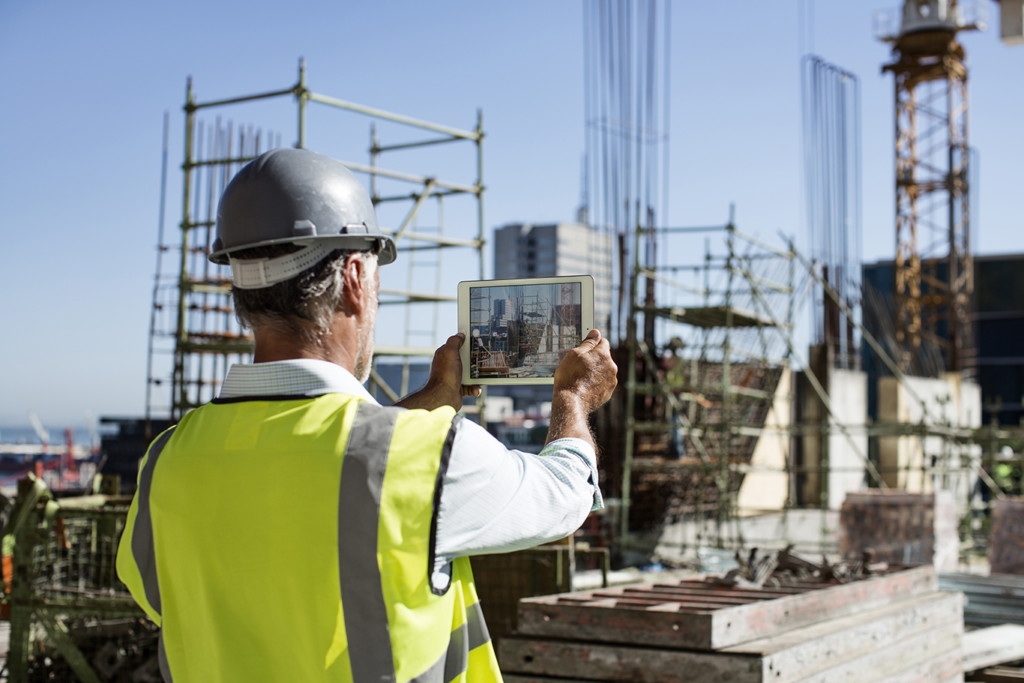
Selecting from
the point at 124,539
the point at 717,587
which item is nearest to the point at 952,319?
the point at 717,587

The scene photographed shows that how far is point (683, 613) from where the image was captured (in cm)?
392

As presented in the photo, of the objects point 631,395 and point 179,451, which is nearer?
point 179,451

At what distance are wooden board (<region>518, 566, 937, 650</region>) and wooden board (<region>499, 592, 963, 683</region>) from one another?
0.04 meters

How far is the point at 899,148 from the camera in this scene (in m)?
28.8

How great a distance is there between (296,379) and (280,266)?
0.57ft

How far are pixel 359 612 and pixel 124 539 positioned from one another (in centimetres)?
47

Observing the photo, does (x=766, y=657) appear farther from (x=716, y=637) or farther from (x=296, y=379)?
(x=296, y=379)

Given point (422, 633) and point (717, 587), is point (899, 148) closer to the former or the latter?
point (717, 587)

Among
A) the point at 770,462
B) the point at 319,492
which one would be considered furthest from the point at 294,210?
the point at 770,462

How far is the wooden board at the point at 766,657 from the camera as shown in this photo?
3822 millimetres

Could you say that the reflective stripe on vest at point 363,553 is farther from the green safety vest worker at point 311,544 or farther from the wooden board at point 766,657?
the wooden board at point 766,657

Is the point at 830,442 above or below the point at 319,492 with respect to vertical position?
below

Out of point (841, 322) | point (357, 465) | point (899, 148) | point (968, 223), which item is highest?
point (899, 148)

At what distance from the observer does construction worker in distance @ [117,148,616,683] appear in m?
1.41
